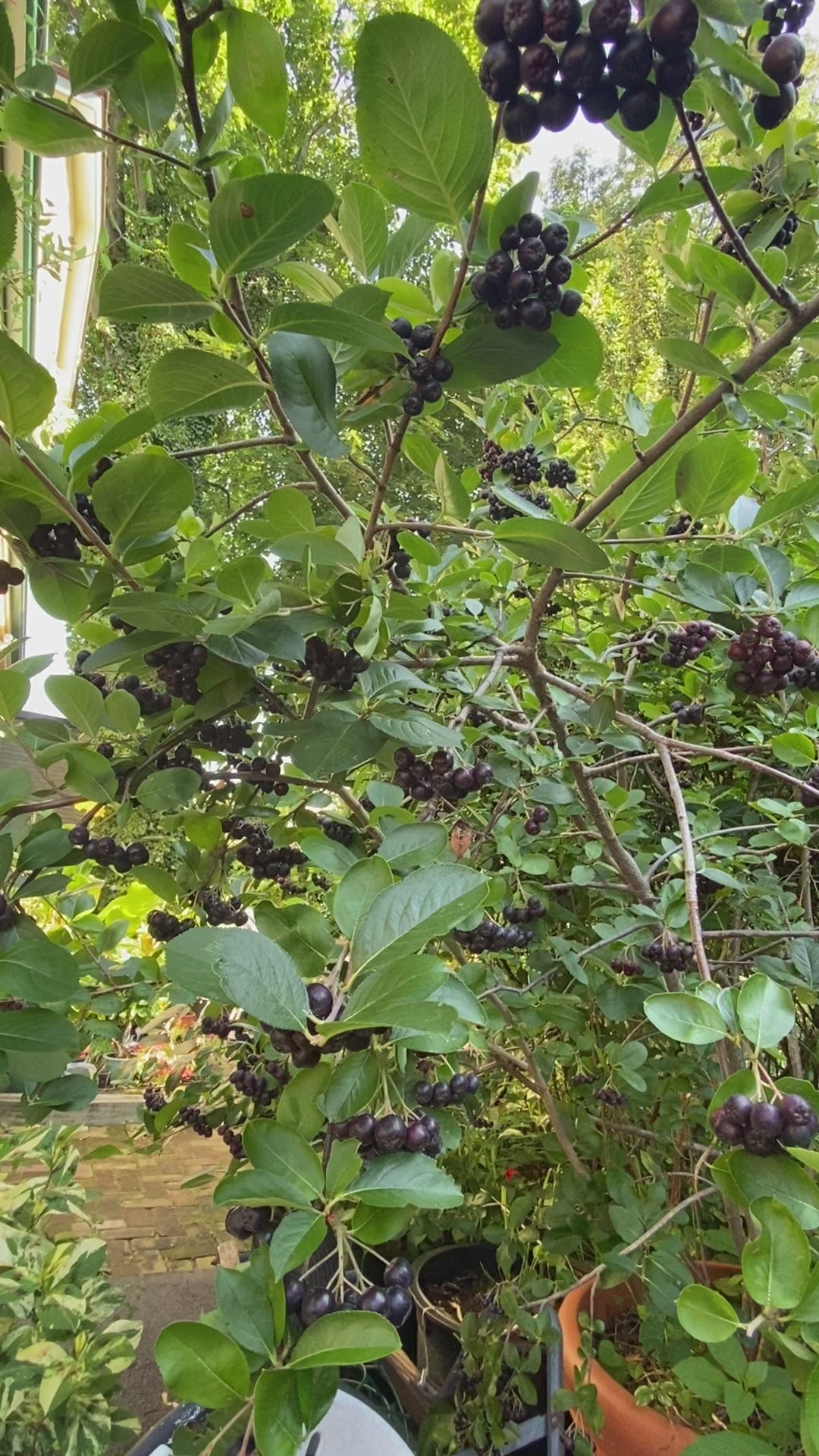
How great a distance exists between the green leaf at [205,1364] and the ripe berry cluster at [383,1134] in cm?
13

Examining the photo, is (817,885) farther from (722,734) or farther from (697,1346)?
(697,1346)

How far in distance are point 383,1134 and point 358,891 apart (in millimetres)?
161

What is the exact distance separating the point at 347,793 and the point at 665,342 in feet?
1.90

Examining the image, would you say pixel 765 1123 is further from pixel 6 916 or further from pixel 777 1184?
pixel 6 916

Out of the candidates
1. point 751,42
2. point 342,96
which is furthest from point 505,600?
point 342,96

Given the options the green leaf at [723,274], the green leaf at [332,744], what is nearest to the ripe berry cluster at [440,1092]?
the green leaf at [332,744]

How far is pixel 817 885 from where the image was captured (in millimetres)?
1653

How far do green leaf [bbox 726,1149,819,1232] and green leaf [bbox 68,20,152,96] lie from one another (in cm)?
86

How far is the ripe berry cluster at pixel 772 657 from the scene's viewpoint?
949mm

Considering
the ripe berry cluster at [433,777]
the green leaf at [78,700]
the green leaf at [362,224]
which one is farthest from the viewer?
the ripe berry cluster at [433,777]

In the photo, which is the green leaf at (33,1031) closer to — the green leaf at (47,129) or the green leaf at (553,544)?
the green leaf at (553,544)

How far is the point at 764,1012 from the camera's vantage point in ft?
1.78

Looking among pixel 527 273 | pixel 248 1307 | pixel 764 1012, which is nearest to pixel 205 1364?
pixel 248 1307

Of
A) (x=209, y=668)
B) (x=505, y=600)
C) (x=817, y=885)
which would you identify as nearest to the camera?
(x=209, y=668)
